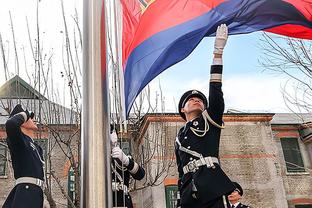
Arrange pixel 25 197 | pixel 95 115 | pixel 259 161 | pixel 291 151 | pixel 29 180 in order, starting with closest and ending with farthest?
1. pixel 95 115
2. pixel 25 197
3. pixel 29 180
4. pixel 259 161
5. pixel 291 151

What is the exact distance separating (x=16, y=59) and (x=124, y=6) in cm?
564

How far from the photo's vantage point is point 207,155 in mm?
2793

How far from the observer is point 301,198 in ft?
50.3

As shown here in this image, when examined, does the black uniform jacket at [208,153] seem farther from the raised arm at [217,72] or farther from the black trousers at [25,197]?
the black trousers at [25,197]

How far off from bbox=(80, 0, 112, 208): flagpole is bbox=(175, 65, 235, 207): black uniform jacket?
135 cm

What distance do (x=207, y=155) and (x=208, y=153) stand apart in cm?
2

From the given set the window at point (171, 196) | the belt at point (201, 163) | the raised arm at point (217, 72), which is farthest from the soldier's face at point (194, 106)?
the window at point (171, 196)

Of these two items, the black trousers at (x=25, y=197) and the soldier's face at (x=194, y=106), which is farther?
the soldier's face at (x=194, y=106)

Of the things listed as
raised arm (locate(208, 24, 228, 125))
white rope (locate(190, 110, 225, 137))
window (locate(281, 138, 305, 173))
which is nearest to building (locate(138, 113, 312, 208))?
window (locate(281, 138, 305, 173))

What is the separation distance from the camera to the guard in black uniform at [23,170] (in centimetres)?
288

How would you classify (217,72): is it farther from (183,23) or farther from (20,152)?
(20,152)

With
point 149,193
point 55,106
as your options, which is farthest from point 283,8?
point 149,193

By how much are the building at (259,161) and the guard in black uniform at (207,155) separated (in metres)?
10.7

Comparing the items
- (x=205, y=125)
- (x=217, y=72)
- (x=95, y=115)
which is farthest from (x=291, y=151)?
(x=95, y=115)
